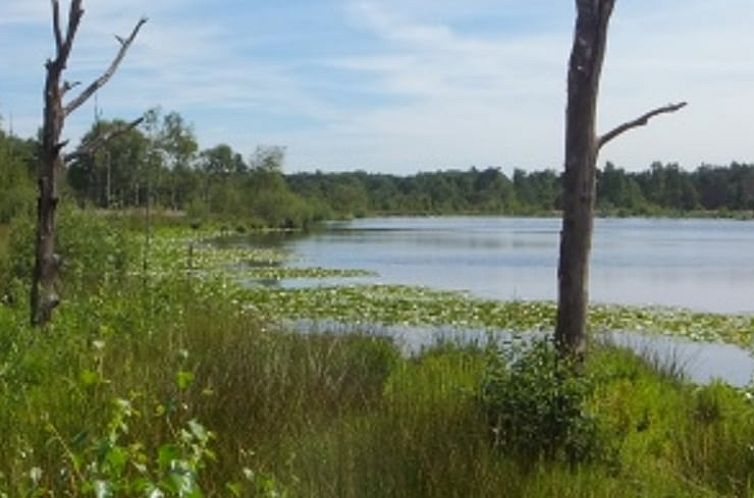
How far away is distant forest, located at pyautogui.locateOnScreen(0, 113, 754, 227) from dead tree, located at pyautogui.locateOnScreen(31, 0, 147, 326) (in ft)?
79.9

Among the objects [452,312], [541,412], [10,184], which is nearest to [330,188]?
[10,184]

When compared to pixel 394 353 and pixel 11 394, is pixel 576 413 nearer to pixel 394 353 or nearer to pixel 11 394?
pixel 11 394

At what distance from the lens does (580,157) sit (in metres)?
6.04

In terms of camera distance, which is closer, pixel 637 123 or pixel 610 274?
pixel 637 123

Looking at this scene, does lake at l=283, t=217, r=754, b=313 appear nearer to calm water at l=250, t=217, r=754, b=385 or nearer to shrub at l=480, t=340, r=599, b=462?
calm water at l=250, t=217, r=754, b=385

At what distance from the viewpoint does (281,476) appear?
4664 millimetres

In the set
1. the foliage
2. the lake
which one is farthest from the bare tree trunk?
the foliage

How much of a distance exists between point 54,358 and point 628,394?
361 centimetres

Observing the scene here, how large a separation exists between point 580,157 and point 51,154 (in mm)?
3989

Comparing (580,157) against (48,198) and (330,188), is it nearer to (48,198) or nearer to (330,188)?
(48,198)

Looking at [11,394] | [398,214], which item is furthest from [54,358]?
[398,214]

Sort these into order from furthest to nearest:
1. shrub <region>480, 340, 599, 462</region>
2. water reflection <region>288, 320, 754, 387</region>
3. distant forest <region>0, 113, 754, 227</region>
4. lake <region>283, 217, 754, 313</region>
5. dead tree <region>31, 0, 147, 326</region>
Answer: distant forest <region>0, 113, 754, 227</region> < lake <region>283, 217, 754, 313</region> < water reflection <region>288, 320, 754, 387</region> < dead tree <region>31, 0, 147, 326</region> < shrub <region>480, 340, 599, 462</region>

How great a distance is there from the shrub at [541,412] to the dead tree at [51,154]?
12.9ft

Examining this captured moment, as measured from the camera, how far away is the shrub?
5270 mm
